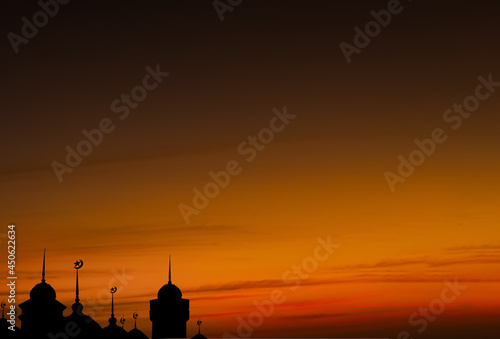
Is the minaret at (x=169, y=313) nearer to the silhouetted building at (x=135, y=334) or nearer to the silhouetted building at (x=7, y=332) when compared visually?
the silhouetted building at (x=135, y=334)

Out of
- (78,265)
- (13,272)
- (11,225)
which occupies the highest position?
(78,265)

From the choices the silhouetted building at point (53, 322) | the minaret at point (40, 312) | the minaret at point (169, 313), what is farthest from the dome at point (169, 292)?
the minaret at point (40, 312)

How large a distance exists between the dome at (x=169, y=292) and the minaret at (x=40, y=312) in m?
30.8

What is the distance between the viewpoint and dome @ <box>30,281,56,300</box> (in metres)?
123

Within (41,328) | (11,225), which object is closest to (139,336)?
(41,328)

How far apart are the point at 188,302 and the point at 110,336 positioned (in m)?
30.5

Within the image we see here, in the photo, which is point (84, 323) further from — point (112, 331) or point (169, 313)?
point (169, 313)

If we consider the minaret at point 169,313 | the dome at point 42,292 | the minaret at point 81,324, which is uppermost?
the minaret at point 169,313

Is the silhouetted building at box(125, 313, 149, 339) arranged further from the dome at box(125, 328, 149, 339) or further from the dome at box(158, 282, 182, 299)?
→ the dome at box(158, 282, 182, 299)

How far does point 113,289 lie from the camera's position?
443 feet

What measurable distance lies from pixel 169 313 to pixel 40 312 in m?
33.8

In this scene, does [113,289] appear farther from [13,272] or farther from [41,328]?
[13,272]

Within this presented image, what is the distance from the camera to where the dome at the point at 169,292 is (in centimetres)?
15262

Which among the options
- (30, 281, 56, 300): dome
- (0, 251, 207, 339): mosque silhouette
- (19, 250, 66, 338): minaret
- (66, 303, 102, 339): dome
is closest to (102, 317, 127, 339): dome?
(0, 251, 207, 339): mosque silhouette
